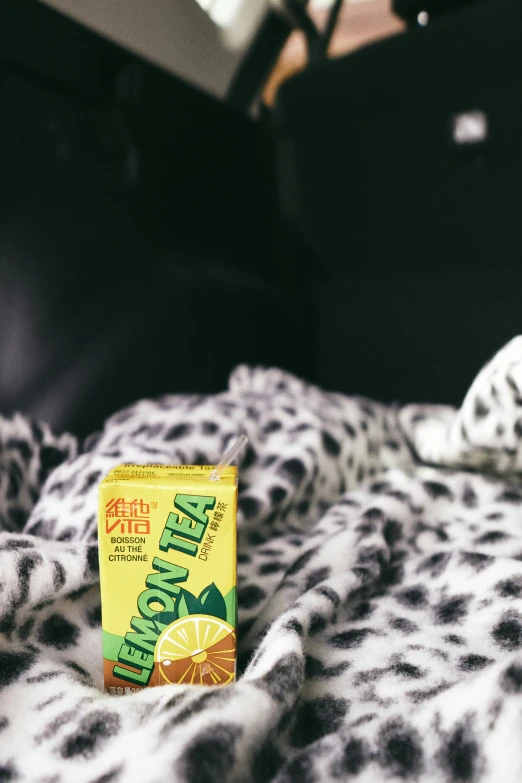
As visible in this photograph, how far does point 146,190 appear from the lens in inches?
38.7

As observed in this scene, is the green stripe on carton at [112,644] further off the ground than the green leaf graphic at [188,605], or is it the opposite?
the green leaf graphic at [188,605]

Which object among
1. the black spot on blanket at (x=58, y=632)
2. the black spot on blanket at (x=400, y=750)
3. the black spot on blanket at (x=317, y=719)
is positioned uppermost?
the black spot on blanket at (x=400, y=750)

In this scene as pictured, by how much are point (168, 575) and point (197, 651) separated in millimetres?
62

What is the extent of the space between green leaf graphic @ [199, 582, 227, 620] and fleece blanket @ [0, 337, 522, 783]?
0.05 meters

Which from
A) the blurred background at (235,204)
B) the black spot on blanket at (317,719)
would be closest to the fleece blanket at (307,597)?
the black spot on blanket at (317,719)

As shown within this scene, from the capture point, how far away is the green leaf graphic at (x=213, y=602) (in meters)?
0.43

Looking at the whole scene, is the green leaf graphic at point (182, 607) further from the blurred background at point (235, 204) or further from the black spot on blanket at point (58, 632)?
the blurred background at point (235, 204)

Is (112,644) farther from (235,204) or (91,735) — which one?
(235,204)

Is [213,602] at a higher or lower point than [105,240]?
lower

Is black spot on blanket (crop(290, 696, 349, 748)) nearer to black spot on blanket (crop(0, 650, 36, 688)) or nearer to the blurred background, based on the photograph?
black spot on blanket (crop(0, 650, 36, 688))

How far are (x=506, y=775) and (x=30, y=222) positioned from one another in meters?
0.84

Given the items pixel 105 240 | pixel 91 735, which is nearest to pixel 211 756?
pixel 91 735

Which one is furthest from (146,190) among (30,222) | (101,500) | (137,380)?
(101,500)

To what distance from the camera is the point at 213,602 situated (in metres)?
0.43
